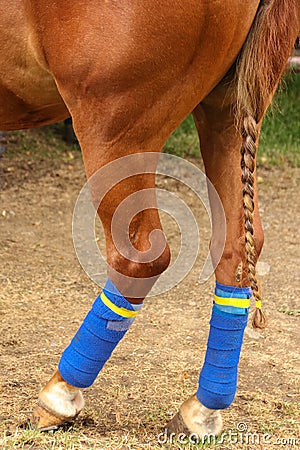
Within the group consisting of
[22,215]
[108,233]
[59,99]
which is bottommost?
[22,215]

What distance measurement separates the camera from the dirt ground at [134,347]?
252cm

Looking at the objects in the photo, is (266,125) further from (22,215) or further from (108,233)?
(108,233)

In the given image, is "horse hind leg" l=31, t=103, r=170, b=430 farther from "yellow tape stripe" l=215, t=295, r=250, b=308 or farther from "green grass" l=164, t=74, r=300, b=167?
"green grass" l=164, t=74, r=300, b=167

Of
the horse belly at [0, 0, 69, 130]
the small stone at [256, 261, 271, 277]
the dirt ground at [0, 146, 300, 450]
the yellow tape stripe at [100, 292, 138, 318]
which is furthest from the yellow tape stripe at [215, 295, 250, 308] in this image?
the small stone at [256, 261, 271, 277]

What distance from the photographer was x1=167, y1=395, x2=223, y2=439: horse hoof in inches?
95.6

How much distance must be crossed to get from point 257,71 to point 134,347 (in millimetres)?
1572

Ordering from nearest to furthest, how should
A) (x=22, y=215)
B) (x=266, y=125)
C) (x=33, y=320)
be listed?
(x=33, y=320)
(x=22, y=215)
(x=266, y=125)

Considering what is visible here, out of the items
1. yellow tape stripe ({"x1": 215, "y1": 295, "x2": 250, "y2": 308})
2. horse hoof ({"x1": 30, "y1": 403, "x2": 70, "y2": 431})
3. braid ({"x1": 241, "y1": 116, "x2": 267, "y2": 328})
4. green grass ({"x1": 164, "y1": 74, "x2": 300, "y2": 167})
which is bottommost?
green grass ({"x1": 164, "y1": 74, "x2": 300, "y2": 167})

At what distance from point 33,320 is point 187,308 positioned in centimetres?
79

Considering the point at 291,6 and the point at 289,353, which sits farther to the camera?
the point at 289,353

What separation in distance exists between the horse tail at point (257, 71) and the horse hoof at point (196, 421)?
495 mm

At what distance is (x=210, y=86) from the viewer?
6.95 feet

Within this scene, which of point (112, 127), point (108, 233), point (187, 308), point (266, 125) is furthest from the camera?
point (266, 125)

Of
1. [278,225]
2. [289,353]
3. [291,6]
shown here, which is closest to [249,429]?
[289,353]
